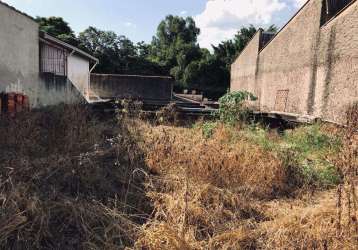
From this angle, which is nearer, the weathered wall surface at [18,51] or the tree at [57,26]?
the weathered wall surface at [18,51]

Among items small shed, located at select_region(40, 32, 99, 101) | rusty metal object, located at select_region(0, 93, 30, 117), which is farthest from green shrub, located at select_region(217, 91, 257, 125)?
small shed, located at select_region(40, 32, 99, 101)

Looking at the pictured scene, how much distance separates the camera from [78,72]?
17.0 m

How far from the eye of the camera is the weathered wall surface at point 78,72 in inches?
610

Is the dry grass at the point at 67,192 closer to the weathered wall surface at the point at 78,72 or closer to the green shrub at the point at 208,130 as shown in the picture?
the green shrub at the point at 208,130

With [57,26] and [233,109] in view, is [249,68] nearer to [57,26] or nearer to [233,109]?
[57,26]

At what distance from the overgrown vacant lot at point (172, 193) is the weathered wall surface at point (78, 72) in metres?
9.64

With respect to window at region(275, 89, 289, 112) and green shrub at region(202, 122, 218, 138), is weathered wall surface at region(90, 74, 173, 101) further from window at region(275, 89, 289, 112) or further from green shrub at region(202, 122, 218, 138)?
green shrub at region(202, 122, 218, 138)

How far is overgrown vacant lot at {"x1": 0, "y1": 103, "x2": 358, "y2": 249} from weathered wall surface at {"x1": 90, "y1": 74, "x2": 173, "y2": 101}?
12.7 metres

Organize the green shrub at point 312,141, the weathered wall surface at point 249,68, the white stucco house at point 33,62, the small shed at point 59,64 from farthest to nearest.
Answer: the weathered wall surface at point 249,68
the small shed at point 59,64
the white stucco house at point 33,62
the green shrub at point 312,141

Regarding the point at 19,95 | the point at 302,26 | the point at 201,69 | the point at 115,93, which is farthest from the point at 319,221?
the point at 201,69

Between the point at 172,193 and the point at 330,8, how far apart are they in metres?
11.2

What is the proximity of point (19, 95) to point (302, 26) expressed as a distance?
11.5 m

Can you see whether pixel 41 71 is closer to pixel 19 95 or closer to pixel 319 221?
pixel 19 95

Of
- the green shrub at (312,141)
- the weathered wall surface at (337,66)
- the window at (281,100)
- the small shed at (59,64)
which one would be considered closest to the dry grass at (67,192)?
the green shrub at (312,141)
